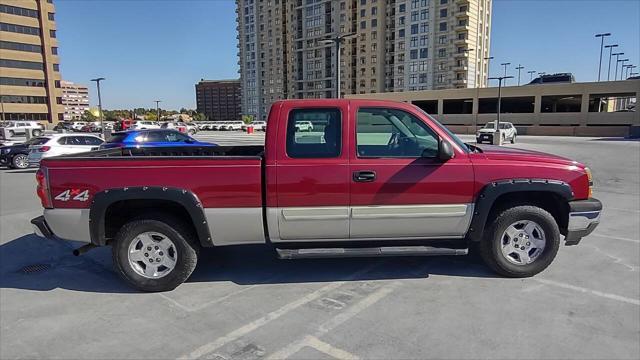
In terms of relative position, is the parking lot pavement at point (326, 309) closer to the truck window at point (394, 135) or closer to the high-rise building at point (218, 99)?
the truck window at point (394, 135)

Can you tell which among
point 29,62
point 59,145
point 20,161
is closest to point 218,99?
point 29,62

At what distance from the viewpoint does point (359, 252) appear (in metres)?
4.15

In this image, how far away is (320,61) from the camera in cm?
9725

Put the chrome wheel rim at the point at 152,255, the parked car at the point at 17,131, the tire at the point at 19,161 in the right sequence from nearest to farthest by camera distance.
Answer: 1. the chrome wheel rim at the point at 152,255
2. the tire at the point at 19,161
3. the parked car at the point at 17,131

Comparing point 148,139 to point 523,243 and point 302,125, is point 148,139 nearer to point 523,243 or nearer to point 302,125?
point 302,125

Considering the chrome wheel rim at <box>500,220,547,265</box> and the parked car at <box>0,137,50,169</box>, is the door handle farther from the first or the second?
the parked car at <box>0,137,50,169</box>

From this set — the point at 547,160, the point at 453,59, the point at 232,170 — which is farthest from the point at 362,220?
the point at 453,59

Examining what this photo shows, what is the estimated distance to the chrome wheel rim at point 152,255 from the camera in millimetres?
4207

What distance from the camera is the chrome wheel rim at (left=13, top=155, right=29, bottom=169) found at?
52.1 feet

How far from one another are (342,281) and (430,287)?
3.09 feet

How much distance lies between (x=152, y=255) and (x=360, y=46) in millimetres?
91543

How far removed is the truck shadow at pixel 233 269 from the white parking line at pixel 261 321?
7.5 inches

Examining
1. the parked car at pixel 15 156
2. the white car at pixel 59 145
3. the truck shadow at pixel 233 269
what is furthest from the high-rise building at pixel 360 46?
the truck shadow at pixel 233 269

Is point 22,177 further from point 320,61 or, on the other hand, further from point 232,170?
point 320,61
